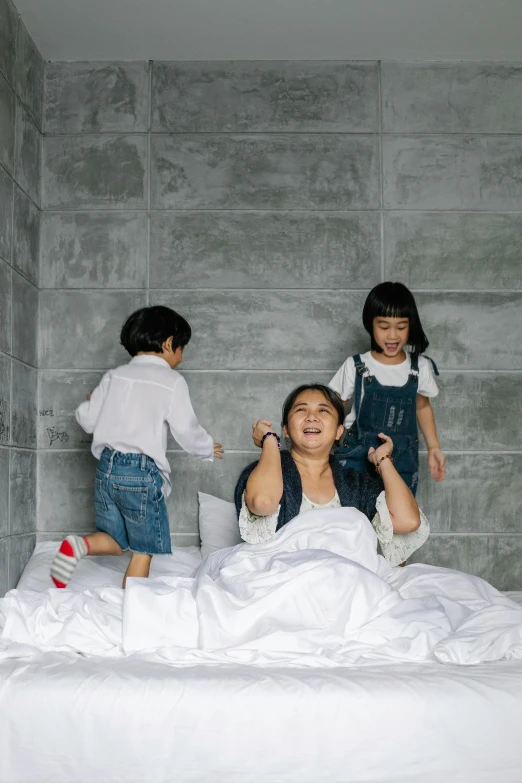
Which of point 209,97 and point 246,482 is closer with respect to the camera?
point 246,482

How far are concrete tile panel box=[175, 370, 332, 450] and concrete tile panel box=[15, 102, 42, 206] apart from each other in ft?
3.76

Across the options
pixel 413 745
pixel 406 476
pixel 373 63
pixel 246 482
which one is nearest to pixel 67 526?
pixel 246 482

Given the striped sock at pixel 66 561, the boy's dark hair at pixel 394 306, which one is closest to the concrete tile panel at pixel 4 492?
the striped sock at pixel 66 561

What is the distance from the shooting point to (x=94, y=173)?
3.90 m

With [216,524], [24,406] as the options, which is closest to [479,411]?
[216,524]

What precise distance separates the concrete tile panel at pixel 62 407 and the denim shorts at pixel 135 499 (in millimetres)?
665

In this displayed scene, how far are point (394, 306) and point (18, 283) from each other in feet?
5.43

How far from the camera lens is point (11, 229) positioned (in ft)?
11.2

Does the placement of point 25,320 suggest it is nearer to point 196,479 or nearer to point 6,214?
point 6,214

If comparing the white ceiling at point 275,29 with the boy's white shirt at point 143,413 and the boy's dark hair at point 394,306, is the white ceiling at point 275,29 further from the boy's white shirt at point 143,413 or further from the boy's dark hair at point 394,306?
the boy's white shirt at point 143,413

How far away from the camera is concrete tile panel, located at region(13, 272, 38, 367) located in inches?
136

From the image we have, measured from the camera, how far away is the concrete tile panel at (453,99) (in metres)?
3.94

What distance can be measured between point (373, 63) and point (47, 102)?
5.38ft

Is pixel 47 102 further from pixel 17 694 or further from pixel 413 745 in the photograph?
pixel 413 745
